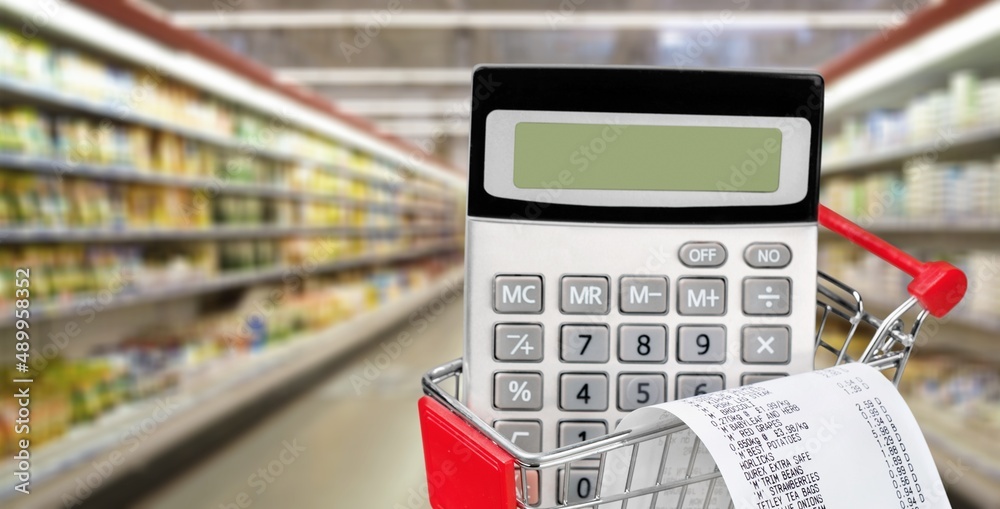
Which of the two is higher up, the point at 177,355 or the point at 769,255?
the point at 769,255

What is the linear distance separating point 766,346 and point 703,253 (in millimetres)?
85

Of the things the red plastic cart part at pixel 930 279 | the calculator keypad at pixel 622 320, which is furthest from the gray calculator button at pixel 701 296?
the red plastic cart part at pixel 930 279

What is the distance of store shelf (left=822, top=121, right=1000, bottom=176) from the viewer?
10.1 feet

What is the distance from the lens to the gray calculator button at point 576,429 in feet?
1.85

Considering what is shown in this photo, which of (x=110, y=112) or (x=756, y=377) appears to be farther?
(x=110, y=112)

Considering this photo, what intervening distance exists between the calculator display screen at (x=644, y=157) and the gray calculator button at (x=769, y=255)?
0.04 metres

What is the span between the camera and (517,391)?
56 centimetres

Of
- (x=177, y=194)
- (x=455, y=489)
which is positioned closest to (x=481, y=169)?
(x=455, y=489)

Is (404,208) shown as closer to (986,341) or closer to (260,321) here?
(260,321)

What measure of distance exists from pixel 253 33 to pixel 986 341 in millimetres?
8851
